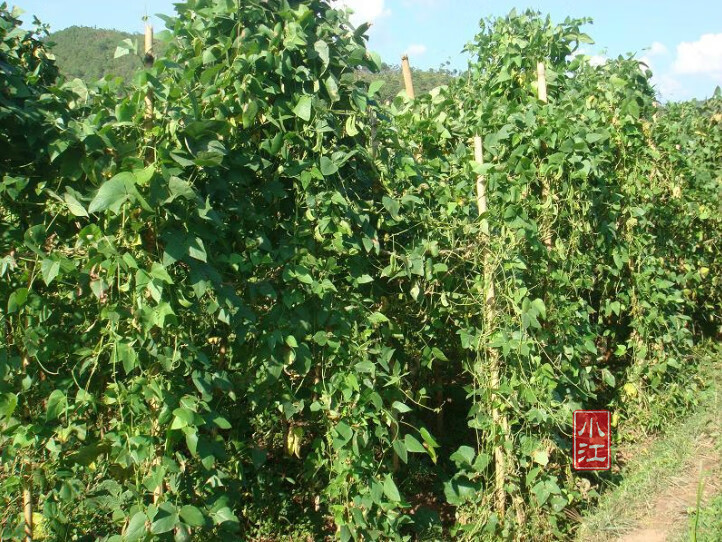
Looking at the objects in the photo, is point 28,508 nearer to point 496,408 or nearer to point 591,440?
point 496,408

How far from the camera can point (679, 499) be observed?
11.1 ft

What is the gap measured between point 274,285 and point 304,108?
659 mm

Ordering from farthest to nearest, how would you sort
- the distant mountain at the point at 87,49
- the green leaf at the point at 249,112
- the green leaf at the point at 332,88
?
the distant mountain at the point at 87,49 → the green leaf at the point at 332,88 → the green leaf at the point at 249,112

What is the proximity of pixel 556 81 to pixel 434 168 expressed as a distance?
1274 mm

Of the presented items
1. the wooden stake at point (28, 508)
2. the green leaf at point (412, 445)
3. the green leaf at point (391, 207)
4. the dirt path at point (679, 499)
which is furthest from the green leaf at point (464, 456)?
the wooden stake at point (28, 508)

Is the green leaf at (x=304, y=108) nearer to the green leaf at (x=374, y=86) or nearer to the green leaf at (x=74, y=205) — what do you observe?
the green leaf at (x=374, y=86)

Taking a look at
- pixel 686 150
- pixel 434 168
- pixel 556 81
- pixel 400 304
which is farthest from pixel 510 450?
pixel 686 150

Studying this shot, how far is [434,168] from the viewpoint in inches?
123

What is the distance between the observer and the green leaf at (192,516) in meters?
2.00

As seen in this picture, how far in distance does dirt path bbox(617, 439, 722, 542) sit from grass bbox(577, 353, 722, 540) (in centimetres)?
2

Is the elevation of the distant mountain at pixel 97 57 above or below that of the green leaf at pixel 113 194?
above

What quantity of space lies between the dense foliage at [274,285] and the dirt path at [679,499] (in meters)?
0.35

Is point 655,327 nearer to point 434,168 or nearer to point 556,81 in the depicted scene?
point 556,81

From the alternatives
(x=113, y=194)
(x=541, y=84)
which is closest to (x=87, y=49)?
(x=541, y=84)
